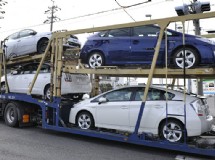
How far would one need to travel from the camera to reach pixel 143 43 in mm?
8305

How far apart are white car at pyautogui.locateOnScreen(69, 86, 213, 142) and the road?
0.50 meters

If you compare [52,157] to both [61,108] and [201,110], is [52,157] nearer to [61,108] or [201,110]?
[61,108]

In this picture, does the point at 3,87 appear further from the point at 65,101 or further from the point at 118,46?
the point at 118,46

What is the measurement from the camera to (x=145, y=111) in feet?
25.5

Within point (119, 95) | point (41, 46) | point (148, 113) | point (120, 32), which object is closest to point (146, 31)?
point (120, 32)

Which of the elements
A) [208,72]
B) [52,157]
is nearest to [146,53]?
[208,72]

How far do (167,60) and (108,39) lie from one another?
2013mm

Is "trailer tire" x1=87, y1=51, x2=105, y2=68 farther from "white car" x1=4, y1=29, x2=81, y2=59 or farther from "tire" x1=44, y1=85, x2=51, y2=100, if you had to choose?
"tire" x1=44, y1=85, x2=51, y2=100

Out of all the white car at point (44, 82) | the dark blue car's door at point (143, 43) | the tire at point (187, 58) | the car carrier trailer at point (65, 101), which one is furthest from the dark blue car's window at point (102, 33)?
the tire at point (187, 58)

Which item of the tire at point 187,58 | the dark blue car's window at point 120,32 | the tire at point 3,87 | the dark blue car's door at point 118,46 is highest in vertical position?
the dark blue car's window at point 120,32

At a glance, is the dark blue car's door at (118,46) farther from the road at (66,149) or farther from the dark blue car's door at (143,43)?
the road at (66,149)

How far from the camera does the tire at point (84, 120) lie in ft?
28.8

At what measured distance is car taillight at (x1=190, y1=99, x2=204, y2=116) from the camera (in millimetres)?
7217

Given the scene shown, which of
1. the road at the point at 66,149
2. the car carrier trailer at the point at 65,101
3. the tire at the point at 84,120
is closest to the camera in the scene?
the road at the point at 66,149
